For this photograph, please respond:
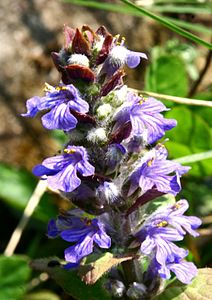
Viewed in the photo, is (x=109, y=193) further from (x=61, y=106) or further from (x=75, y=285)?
(x=75, y=285)

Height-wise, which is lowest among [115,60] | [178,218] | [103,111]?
[178,218]

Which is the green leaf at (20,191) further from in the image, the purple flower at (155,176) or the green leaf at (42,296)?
the purple flower at (155,176)

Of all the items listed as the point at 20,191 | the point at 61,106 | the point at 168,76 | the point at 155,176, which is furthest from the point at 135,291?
the point at 168,76

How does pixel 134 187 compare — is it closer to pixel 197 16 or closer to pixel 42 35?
pixel 42 35

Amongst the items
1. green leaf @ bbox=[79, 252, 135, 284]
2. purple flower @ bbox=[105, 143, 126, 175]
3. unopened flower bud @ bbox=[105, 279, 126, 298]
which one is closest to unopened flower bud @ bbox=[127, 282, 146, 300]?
A: unopened flower bud @ bbox=[105, 279, 126, 298]

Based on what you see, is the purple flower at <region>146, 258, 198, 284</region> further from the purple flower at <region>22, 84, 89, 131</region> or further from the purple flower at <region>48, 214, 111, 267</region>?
the purple flower at <region>22, 84, 89, 131</region>

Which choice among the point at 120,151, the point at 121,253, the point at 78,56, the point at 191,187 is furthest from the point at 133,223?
the point at 191,187
